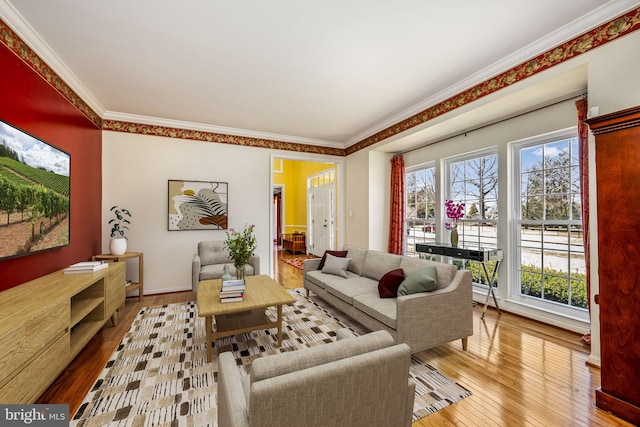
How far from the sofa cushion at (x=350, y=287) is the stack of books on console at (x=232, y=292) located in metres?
1.12

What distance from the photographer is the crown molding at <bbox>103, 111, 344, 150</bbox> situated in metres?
4.21

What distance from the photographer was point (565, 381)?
2066 millimetres

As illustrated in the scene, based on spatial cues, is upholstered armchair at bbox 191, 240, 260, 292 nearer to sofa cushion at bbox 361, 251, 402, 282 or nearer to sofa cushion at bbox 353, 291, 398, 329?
sofa cushion at bbox 361, 251, 402, 282

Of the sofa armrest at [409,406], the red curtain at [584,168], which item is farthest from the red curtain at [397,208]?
the sofa armrest at [409,406]

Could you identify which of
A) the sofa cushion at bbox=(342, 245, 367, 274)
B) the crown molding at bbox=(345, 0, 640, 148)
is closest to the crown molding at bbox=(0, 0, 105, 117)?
the sofa cushion at bbox=(342, 245, 367, 274)

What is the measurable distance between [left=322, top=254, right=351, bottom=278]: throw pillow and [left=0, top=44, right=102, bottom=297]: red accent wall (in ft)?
9.79

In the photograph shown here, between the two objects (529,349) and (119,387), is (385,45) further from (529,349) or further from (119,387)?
(119,387)

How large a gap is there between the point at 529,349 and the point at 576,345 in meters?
0.49

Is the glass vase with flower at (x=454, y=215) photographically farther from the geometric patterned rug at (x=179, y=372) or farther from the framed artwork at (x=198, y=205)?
the framed artwork at (x=198, y=205)

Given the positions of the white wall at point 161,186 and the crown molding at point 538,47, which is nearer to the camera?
the crown molding at point 538,47

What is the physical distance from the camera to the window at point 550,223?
9.91 feet

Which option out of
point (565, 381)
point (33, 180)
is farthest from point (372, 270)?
point (33, 180)

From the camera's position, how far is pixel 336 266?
3750 mm

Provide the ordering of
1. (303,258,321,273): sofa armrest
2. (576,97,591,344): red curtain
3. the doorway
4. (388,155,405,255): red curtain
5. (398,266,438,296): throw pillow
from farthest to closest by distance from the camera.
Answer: the doorway, (388,155,405,255): red curtain, (303,258,321,273): sofa armrest, (576,97,591,344): red curtain, (398,266,438,296): throw pillow
